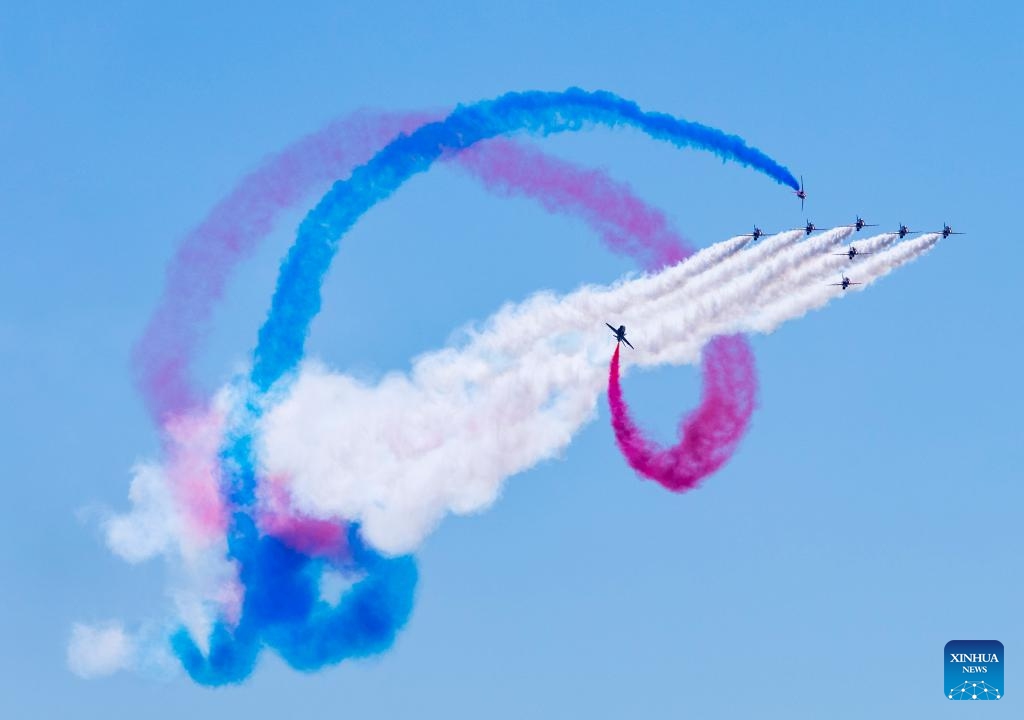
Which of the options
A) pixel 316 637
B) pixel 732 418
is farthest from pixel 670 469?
pixel 316 637

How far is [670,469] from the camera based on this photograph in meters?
197

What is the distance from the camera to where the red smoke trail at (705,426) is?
19688 centimetres

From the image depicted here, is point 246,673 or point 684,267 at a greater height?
point 684,267

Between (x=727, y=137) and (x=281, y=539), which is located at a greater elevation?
(x=727, y=137)

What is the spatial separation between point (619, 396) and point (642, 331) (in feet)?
9.87

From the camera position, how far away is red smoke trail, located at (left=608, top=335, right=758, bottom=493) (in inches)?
7751

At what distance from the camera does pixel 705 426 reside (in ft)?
647

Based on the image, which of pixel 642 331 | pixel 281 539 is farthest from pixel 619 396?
pixel 281 539

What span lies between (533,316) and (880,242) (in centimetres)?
1552

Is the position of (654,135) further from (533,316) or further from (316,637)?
(316,637)

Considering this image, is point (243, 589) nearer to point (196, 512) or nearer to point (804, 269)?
point (196, 512)

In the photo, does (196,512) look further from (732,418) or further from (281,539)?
(732,418)

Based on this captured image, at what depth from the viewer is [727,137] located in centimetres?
19312

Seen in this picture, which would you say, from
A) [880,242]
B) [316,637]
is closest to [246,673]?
[316,637]
